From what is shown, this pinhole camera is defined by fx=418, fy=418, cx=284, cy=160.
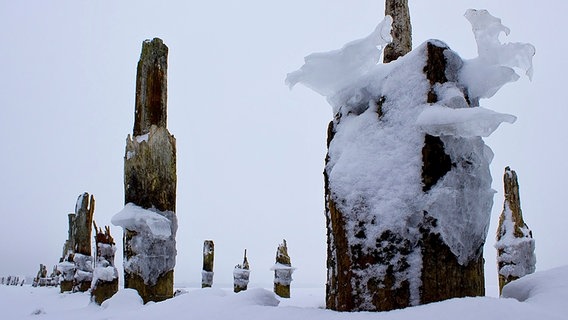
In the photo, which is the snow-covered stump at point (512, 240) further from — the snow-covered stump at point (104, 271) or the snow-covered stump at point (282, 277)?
the snow-covered stump at point (104, 271)

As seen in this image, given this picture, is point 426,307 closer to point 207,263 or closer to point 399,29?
point 399,29

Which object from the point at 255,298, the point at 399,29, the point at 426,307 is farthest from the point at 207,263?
the point at 426,307

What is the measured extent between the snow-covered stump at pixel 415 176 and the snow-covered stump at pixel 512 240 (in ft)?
20.2

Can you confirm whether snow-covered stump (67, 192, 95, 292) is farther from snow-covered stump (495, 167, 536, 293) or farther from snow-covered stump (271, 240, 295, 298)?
snow-covered stump (495, 167, 536, 293)

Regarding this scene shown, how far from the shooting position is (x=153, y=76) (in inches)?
228

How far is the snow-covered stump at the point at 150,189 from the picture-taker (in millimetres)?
5043

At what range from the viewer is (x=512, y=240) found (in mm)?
7895

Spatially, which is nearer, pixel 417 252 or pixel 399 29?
pixel 417 252

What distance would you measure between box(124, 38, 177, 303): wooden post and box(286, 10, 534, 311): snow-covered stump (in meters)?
3.09

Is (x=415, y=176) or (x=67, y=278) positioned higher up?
(x=415, y=176)

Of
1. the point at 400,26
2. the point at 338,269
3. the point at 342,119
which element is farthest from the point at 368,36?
the point at 338,269

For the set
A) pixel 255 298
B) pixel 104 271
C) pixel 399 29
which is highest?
pixel 399 29

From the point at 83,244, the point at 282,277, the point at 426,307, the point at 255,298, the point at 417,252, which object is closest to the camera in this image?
the point at 426,307

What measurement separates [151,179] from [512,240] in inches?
262
